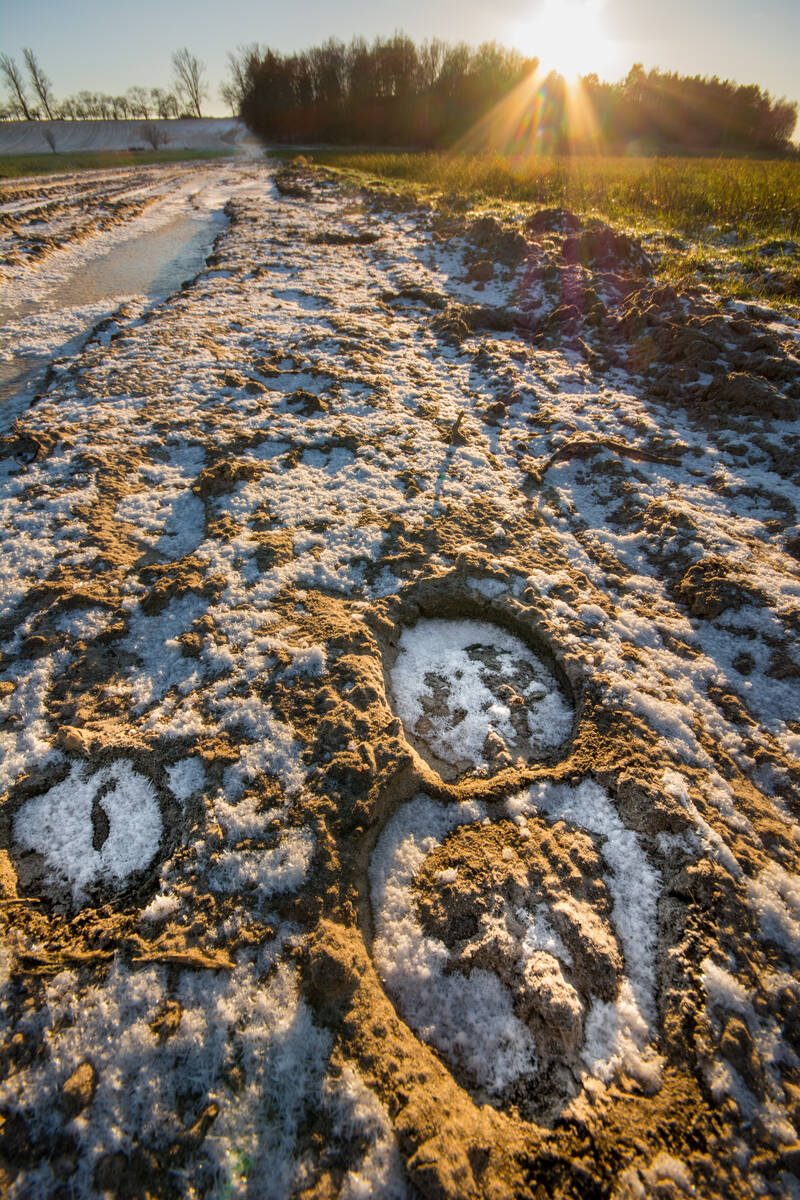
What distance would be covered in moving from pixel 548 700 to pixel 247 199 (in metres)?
14.3

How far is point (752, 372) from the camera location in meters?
4.23

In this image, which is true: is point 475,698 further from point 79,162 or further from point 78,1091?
point 79,162

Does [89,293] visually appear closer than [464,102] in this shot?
Yes

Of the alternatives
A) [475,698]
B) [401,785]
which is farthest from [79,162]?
[401,785]

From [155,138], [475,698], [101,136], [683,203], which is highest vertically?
[683,203]

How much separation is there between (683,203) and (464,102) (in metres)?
36.2

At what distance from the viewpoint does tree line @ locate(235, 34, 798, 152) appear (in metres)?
28.4

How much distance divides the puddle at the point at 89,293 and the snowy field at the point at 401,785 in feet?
2.36

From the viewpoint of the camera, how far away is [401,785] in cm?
198

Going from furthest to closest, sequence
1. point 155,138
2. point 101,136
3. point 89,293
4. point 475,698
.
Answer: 1. point 101,136
2. point 155,138
3. point 89,293
4. point 475,698

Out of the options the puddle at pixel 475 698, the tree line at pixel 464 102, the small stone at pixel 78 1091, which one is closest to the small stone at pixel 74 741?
the small stone at pixel 78 1091

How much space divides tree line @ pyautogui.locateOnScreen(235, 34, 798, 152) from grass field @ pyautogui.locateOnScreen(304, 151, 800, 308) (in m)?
19.3

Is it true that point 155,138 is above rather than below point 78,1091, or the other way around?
below

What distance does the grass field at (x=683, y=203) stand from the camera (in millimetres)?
5902
